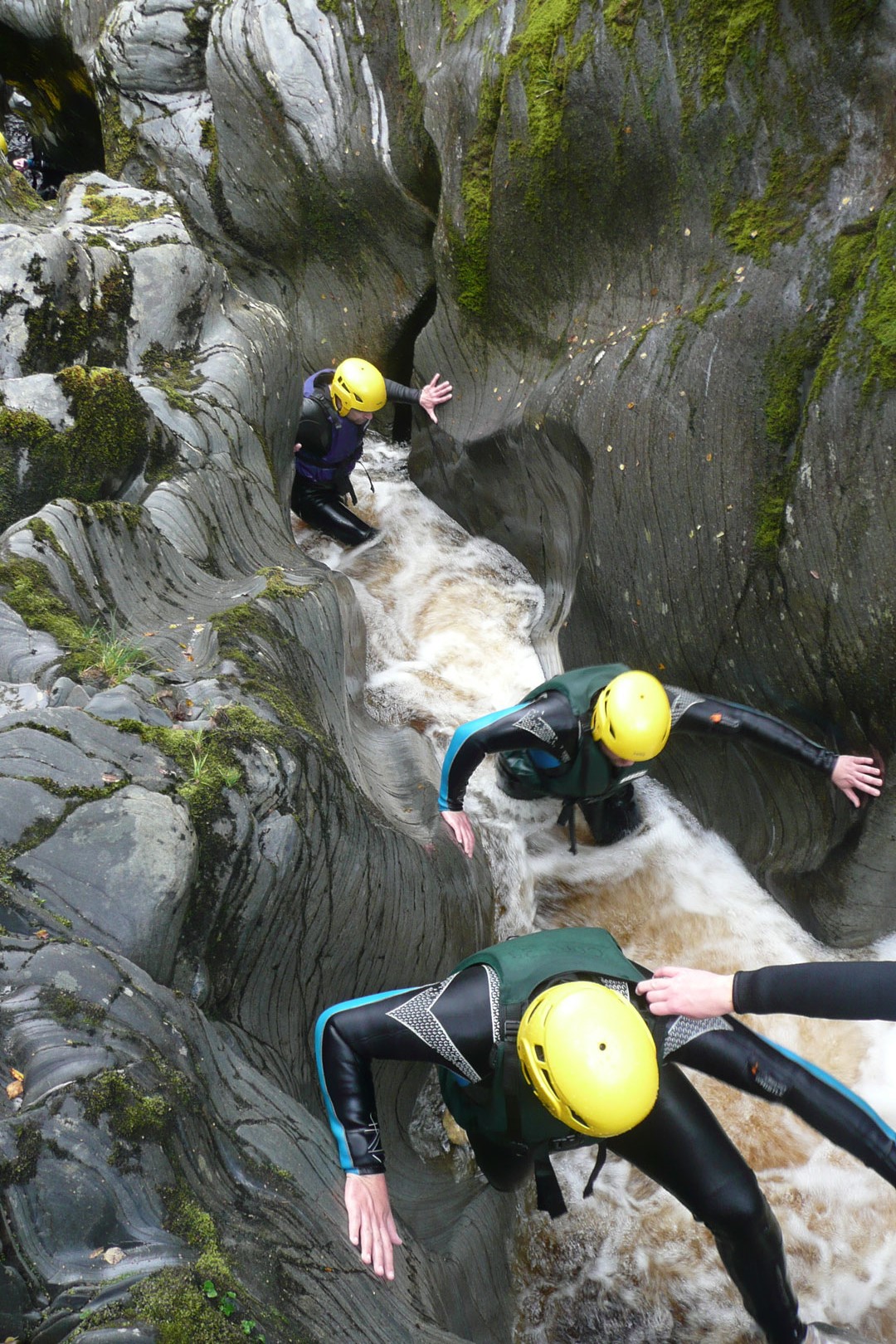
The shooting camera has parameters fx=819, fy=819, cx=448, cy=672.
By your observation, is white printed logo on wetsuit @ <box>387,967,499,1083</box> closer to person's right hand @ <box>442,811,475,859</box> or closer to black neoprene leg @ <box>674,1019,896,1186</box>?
black neoprene leg @ <box>674,1019,896,1186</box>

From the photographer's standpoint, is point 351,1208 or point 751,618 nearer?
point 351,1208

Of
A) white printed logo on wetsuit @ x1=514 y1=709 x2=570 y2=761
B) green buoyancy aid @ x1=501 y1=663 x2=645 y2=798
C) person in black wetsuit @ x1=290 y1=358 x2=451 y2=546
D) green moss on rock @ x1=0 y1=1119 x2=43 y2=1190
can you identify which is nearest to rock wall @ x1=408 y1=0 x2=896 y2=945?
green buoyancy aid @ x1=501 y1=663 x2=645 y2=798

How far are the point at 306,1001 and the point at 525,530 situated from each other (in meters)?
5.12

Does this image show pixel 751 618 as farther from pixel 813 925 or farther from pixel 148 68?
pixel 148 68

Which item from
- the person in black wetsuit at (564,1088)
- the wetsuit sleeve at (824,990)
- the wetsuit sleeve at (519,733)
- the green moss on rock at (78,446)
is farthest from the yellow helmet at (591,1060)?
the green moss on rock at (78,446)

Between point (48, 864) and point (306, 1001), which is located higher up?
point (48, 864)

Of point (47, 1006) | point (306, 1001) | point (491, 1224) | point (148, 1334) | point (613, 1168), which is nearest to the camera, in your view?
point (148, 1334)

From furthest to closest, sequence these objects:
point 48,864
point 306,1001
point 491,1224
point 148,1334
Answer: point 491,1224 → point 306,1001 → point 48,864 → point 148,1334

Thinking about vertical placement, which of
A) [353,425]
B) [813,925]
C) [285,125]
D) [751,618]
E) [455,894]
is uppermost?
[285,125]

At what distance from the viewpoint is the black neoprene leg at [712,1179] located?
315cm

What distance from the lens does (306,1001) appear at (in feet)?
11.1

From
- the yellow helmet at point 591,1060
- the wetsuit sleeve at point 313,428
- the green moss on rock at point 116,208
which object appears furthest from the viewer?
the wetsuit sleeve at point 313,428

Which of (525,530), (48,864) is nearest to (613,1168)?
(48,864)

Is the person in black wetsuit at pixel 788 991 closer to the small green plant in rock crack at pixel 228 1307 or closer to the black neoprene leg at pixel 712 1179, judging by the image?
the black neoprene leg at pixel 712 1179
